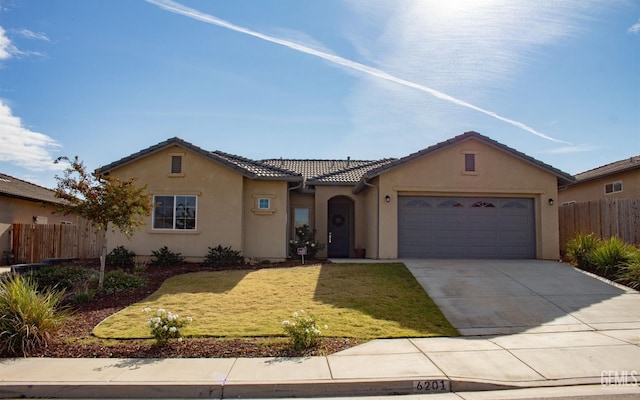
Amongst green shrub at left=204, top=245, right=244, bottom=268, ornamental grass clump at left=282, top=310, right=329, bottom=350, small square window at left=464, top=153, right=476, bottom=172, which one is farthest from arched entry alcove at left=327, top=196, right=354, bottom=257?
ornamental grass clump at left=282, top=310, right=329, bottom=350

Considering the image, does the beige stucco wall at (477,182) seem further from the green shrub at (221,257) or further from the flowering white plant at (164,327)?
the flowering white plant at (164,327)

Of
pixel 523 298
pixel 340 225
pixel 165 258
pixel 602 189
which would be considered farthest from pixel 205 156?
pixel 602 189

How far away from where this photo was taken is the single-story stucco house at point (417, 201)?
15.6 m

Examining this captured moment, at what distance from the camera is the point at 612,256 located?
12.7m

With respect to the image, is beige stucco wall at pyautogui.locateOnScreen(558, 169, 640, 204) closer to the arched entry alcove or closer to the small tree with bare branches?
the arched entry alcove

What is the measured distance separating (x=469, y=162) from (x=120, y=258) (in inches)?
508

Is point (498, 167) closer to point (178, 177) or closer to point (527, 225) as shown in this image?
point (527, 225)

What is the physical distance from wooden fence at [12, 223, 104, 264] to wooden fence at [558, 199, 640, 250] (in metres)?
18.7

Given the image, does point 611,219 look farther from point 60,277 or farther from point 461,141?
point 60,277

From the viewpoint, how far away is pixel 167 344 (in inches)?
284

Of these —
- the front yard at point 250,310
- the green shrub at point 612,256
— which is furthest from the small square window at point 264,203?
the green shrub at point 612,256

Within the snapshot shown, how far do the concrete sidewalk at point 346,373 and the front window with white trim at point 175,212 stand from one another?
9.27m

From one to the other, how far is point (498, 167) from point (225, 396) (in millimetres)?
13376

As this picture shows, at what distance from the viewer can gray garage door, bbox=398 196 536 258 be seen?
15594mm
